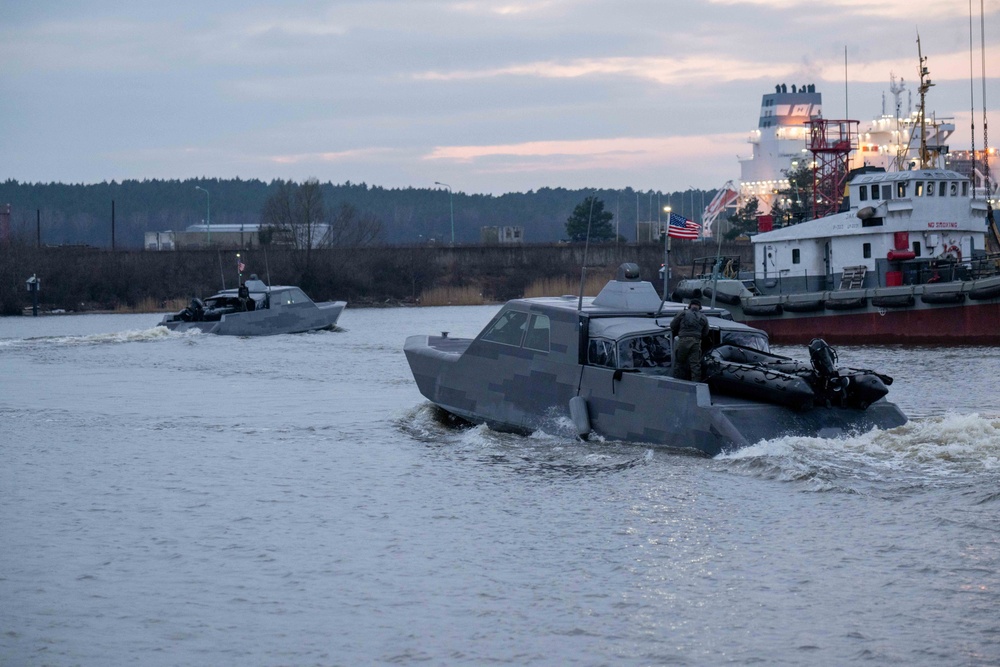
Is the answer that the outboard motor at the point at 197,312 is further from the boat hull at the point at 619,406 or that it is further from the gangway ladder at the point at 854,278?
the boat hull at the point at 619,406

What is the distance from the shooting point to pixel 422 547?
33.2ft

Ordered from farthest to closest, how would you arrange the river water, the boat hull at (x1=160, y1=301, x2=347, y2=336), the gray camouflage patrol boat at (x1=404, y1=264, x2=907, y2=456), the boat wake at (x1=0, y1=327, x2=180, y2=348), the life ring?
the boat hull at (x1=160, y1=301, x2=347, y2=336)
the boat wake at (x1=0, y1=327, x2=180, y2=348)
the life ring
the gray camouflage patrol boat at (x1=404, y1=264, x2=907, y2=456)
the river water

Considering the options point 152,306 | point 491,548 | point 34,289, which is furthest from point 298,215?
point 491,548

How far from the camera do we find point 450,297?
78312 mm

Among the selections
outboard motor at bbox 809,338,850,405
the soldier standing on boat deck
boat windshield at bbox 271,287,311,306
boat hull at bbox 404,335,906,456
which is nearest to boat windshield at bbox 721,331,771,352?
the soldier standing on boat deck

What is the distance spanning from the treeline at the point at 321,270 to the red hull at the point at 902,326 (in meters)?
40.8

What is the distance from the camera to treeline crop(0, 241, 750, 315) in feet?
250

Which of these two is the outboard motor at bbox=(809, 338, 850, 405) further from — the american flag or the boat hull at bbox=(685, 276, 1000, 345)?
the boat hull at bbox=(685, 276, 1000, 345)

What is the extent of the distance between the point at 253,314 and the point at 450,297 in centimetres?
3657

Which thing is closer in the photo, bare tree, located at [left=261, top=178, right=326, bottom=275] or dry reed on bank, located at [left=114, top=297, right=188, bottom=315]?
dry reed on bank, located at [left=114, top=297, right=188, bottom=315]

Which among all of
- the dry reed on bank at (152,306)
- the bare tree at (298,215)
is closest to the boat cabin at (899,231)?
the dry reed on bank at (152,306)

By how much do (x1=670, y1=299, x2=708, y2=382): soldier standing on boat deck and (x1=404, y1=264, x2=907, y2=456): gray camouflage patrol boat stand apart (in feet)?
0.48

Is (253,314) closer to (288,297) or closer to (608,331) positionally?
(288,297)

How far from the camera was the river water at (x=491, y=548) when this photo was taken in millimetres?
7578
